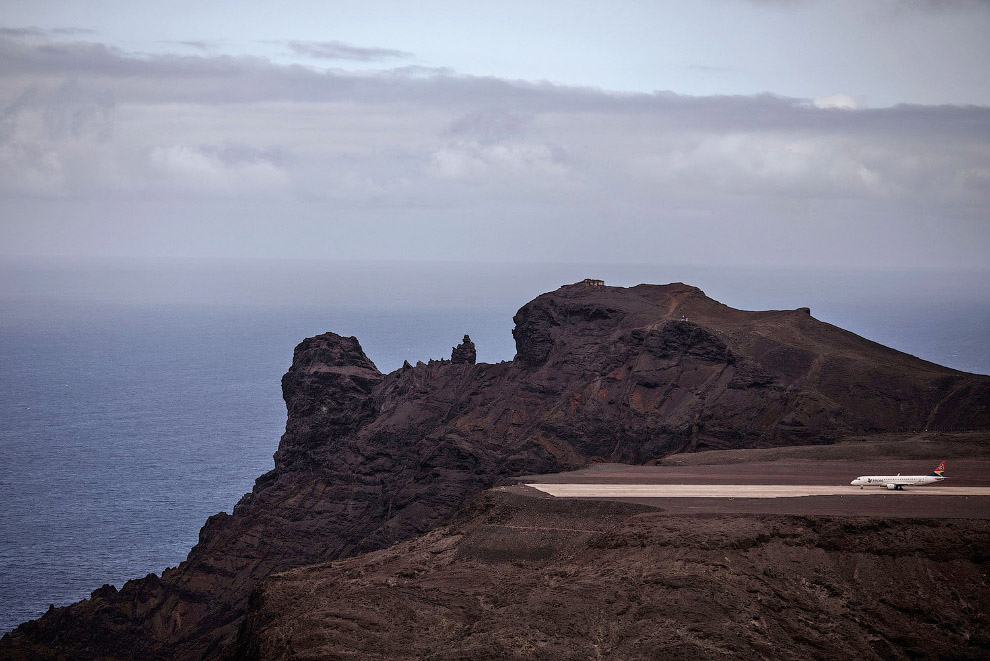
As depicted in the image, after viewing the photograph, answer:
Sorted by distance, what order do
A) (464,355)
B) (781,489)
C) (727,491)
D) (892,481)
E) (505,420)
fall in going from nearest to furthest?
(892,481) → (727,491) → (781,489) → (505,420) → (464,355)

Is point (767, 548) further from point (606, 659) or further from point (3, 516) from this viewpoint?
point (3, 516)

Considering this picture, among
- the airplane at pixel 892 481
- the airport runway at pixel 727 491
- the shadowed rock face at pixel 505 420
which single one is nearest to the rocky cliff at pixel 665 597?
the airport runway at pixel 727 491

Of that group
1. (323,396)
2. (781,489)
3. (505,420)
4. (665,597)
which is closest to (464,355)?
(505,420)

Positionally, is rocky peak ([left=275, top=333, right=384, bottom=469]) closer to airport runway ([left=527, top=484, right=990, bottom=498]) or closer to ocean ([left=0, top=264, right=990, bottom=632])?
ocean ([left=0, top=264, right=990, bottom=632])

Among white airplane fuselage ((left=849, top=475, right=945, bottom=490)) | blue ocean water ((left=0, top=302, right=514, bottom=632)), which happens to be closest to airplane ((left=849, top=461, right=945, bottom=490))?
white airplane fuselage ((left=849, top=475, right=945, bottom=490))

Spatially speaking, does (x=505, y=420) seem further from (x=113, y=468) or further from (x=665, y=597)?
(x=113, y=468)

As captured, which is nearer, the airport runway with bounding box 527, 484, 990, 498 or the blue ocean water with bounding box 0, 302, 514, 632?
the airport runway with bounding box 527, 484, 990, 498
